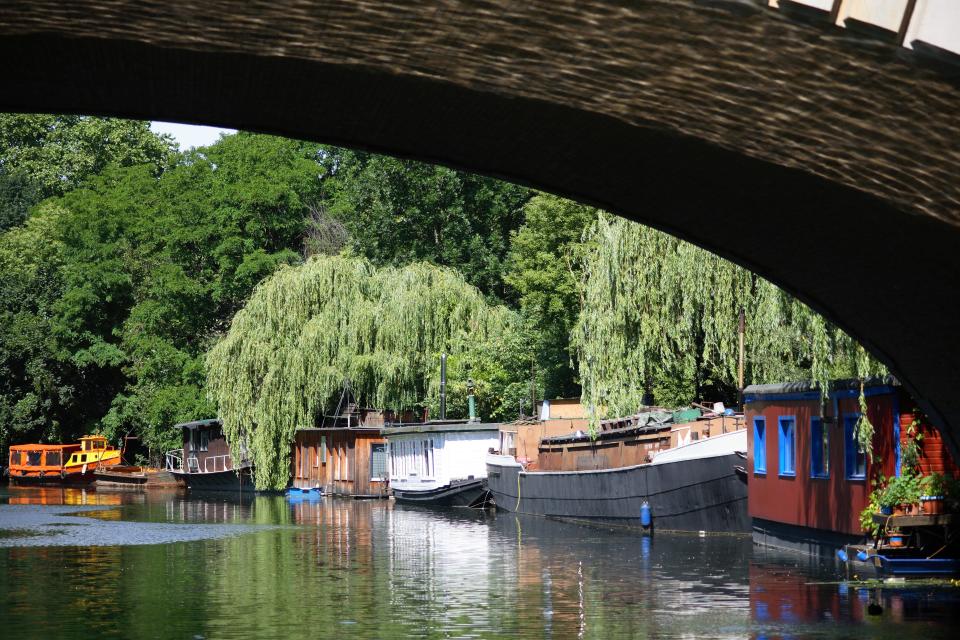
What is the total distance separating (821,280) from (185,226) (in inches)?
2336

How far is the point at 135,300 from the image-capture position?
237ft

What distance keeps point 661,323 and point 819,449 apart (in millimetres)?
10987

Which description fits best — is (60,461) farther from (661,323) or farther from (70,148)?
(661,323)

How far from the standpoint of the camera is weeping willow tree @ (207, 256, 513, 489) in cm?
5209

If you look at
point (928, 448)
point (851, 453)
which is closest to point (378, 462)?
point (851, 453)

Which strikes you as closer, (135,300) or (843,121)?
(843,121)

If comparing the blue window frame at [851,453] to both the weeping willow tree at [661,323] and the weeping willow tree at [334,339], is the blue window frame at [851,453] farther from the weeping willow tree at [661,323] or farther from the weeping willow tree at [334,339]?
the weeping willow tree at [334,339]

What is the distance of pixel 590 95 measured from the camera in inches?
256

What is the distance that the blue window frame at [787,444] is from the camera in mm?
25266

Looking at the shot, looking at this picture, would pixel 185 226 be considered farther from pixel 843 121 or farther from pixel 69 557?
pixel 843 121

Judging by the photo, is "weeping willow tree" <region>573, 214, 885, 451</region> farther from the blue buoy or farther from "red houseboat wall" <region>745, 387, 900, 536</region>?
"red houseboat wall" <region>745, 387, 900, 536</region>

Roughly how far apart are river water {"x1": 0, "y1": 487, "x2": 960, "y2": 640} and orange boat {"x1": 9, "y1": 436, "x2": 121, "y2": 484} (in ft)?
111

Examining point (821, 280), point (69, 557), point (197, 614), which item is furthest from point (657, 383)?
point (821, 280)

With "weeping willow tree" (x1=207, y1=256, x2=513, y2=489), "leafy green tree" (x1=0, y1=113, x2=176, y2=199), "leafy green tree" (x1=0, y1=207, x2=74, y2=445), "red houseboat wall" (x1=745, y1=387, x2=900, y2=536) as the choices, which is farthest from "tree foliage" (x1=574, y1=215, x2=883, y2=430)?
"leafy green tree" (x1=0, y1=113, x2=176, y2=199)
